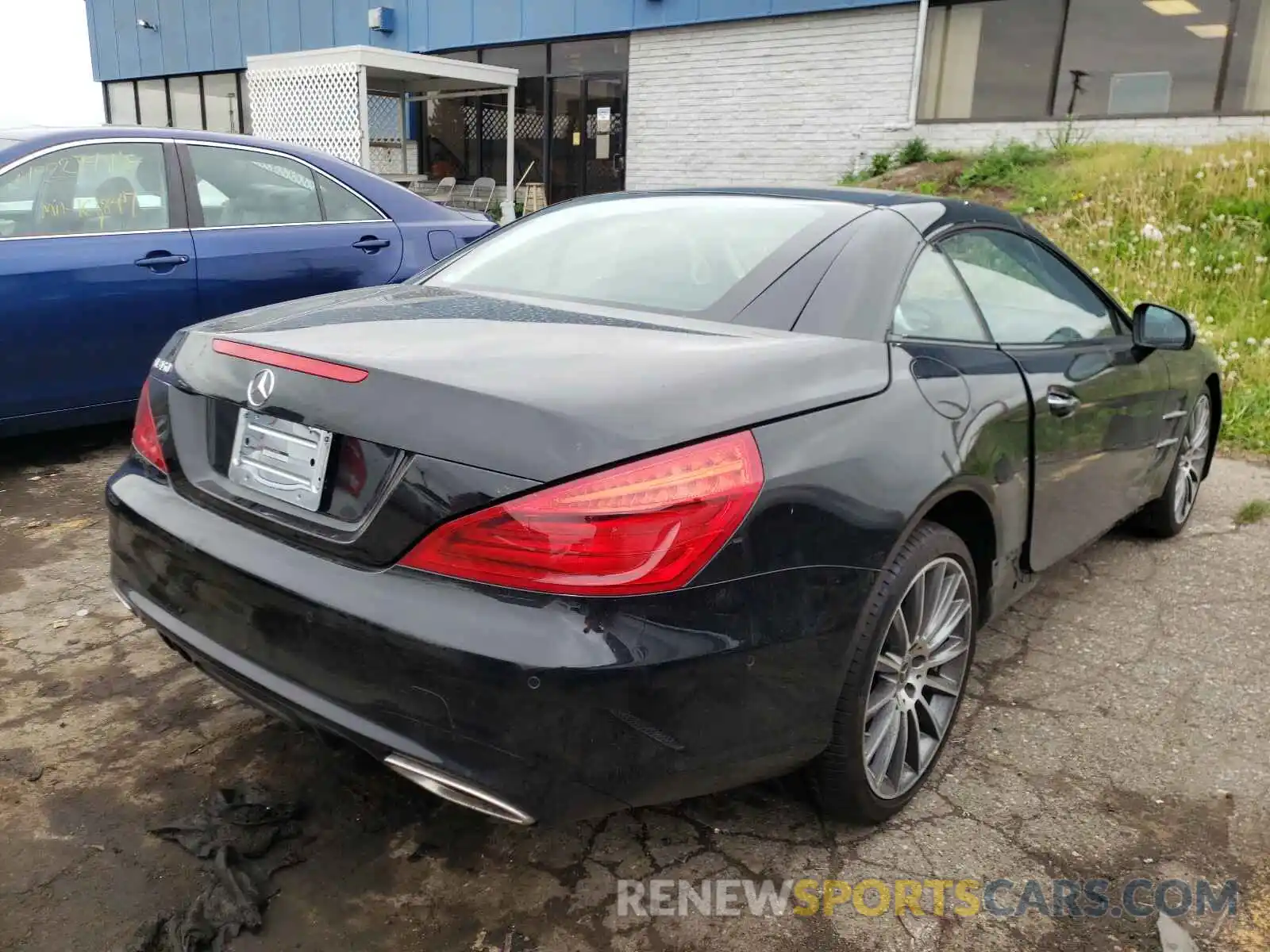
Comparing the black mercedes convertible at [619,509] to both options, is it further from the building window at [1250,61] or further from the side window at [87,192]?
the building window at [1250,61]

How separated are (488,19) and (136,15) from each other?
1100 cm

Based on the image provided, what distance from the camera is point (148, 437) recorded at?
2.30 metres

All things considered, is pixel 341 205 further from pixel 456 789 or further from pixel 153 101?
pixel 153 101

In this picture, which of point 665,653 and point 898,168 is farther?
point 898,168

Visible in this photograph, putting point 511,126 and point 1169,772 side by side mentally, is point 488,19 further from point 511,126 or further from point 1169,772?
point 1169,772

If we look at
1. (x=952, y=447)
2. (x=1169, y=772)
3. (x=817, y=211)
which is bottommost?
(x=1169, y=772)

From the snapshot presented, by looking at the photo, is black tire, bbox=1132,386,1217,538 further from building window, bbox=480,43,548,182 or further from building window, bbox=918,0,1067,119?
building window, bbox=480,43,548,182

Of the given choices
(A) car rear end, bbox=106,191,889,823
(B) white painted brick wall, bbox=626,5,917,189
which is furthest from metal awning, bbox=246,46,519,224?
(A) car rear end, bbox=106,191,889,823

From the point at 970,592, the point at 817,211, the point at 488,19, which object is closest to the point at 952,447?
the point at 970,592

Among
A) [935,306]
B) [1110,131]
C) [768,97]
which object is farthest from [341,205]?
[768,97]

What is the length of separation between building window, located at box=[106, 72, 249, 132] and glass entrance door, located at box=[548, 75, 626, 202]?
854 cm

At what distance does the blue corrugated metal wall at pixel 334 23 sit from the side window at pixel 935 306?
1095 cm

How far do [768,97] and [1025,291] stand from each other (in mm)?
11329

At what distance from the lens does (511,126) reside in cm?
1434
